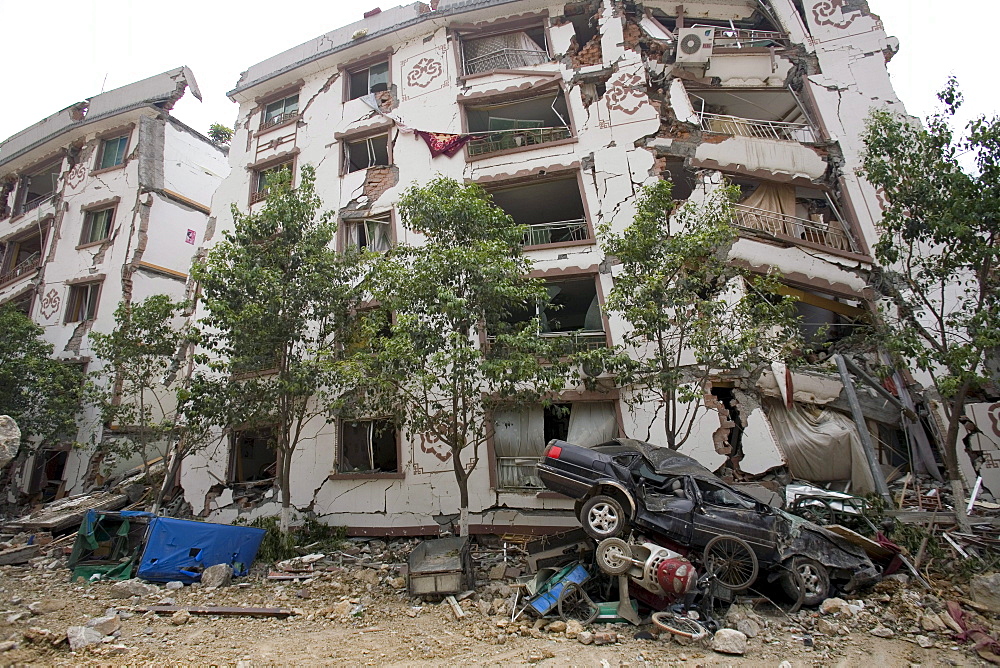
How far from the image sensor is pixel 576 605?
20.5 feet

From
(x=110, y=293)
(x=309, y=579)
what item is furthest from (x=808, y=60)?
(x=110, y=293)

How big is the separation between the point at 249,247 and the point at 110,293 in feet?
34.3

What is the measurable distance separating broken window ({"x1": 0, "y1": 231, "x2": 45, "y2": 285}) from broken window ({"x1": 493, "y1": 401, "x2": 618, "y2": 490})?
20.7 m

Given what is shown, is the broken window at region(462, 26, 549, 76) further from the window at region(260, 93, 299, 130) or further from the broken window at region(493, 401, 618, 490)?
the broken window at region(493, 401, 618, 490)

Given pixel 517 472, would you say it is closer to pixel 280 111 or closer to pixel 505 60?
pixel 505 60

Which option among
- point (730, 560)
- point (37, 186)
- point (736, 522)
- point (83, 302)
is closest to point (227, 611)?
point (730, 560)

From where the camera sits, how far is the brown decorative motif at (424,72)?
14562 mm

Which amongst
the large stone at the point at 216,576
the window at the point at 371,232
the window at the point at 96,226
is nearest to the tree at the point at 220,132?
the window at the point at 96,226

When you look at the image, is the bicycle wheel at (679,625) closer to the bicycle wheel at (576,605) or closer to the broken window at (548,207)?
the bicycle wheel at (576,605)

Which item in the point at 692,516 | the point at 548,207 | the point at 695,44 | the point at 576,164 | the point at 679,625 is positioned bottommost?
the point at 679,625

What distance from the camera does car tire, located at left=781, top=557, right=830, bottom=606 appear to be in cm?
634

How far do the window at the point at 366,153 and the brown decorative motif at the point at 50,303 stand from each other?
39.4 feet

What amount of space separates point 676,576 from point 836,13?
52.6 feet

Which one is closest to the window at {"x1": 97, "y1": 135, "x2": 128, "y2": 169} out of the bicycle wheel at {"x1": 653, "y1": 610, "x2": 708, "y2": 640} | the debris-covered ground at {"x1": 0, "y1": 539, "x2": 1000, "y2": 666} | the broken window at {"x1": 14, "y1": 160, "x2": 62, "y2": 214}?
the broken window at {"x1": 14, "y1": 160, "x2": 62, "y2": 214}
